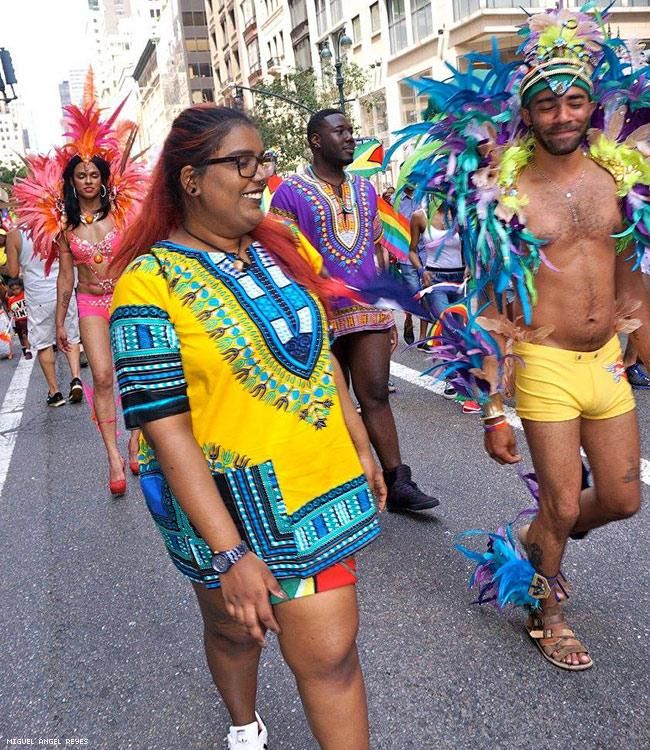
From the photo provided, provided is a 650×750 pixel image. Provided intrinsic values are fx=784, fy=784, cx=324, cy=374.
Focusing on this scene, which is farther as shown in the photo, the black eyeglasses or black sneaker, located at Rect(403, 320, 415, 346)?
black sneaker, located at Rect(403, 320, 415, 346)

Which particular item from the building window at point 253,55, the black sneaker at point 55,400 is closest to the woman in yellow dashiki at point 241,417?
the black sneaker at point 55,400

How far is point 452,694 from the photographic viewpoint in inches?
100

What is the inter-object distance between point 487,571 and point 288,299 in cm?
158

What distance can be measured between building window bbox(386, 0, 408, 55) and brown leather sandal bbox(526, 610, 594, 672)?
3089 cm

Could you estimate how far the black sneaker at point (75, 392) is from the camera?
25.2ft

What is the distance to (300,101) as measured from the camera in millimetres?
30156

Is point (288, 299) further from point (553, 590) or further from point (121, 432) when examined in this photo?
point (121, 432)

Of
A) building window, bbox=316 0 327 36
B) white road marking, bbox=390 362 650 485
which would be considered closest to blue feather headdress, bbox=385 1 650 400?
white road marking, bbox=390 362 650 485

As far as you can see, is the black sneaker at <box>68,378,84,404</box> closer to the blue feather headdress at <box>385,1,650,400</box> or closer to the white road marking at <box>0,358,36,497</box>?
the white road marking at <box>0,358,36,497</box>

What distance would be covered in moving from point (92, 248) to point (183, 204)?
3.12m

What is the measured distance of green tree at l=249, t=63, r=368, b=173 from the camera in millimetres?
30188

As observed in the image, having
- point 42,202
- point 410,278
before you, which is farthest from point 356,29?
point 410,278

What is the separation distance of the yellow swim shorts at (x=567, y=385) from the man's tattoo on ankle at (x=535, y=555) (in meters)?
0.48

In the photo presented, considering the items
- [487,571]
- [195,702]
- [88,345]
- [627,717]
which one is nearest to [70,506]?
[88,345]
